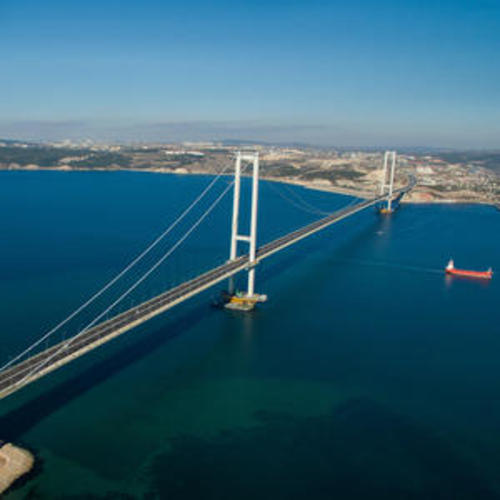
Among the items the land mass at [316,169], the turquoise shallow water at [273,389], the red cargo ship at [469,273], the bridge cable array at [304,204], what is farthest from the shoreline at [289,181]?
the turquoise shallow water at [273,389]

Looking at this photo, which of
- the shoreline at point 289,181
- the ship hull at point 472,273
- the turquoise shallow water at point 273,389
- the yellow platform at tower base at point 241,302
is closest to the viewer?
the turquoise shallow water at point 273,389

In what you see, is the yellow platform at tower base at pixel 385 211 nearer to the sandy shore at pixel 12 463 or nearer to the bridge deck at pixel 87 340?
the bridge deck at pixel 87 340

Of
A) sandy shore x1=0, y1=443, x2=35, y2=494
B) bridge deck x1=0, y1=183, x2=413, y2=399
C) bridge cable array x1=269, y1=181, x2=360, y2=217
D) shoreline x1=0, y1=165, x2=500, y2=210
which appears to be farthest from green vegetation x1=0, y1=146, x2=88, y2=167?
sandy shore x1=0, y1=443, x2=35, y2=494

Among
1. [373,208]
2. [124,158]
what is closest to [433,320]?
[373,208]

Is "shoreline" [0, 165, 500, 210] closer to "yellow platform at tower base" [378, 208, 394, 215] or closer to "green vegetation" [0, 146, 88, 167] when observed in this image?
"green vegetation" [0, 146, 88, 167]

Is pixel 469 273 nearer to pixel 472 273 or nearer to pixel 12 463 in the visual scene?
pixel 472 273

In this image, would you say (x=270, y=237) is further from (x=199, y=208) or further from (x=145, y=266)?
(x=199, y=208)

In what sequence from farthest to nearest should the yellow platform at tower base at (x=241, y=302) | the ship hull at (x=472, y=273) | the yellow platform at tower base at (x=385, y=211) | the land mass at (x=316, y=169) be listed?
the land mass at (x=316, y=169)
the yellow platform at tower base at (x=385, y=211)
the ship hull at (x=472, y=273)
the yellow platform at tower base at (x=241, y=302)

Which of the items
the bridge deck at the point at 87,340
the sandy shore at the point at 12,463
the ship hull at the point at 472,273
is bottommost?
the sandy shore at the point at 12,463

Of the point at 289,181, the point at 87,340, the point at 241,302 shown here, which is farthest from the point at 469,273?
the point at 289,181
